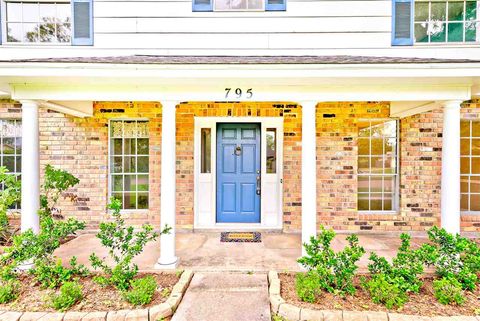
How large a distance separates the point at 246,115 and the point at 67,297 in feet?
12.9

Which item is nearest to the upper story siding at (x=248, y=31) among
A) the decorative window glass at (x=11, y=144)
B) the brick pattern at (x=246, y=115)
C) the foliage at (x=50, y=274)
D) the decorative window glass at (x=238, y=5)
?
the decorative window glass at (x=238, y=5)

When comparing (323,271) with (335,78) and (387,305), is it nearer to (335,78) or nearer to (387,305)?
(387,305)

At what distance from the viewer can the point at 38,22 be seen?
17.3 ft

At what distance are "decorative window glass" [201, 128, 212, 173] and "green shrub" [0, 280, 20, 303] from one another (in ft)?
10.9

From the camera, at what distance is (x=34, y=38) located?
528 centimetres

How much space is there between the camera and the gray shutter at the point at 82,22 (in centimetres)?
514

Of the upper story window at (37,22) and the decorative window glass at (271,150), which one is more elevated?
the upper story window at (37,22)

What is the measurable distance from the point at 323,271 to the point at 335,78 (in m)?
2.31

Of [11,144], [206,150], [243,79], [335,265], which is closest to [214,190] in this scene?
[206,150]

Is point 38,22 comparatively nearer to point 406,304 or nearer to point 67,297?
point 67,297

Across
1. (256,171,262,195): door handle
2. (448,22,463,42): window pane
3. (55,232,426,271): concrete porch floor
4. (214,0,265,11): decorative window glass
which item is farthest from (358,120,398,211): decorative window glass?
(214,0,265,11): decorative window glass

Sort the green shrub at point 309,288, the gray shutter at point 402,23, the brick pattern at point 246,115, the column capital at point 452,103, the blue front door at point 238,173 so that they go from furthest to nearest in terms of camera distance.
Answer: the blue front door at point 238,173 < the brick pattern at point 246,115 < the gray shutter at point 402,23 < the column capital at point 452,103 < the green shrub at point 309,288

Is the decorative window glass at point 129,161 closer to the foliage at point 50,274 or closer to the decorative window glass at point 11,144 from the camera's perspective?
the decorative window glass at point 11,144

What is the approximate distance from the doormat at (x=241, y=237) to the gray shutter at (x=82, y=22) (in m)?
4.24
